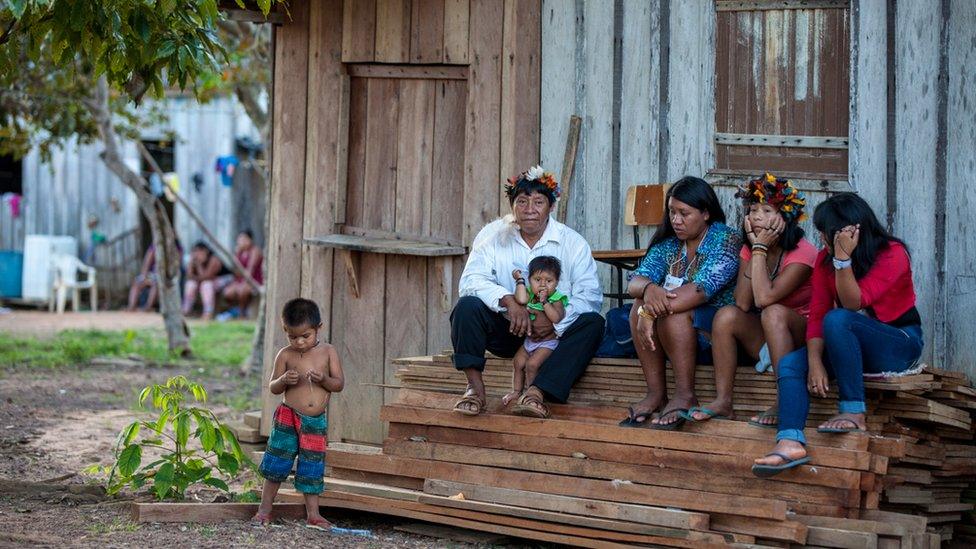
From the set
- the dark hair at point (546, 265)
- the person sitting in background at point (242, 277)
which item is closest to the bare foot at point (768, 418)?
the dark hair at point (546, 265)

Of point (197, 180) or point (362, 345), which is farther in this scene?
point (197, 180)

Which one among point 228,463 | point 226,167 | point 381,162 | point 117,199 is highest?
point 226,167

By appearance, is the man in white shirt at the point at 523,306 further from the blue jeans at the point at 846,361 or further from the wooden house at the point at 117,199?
the wooden house at the point at 117,199

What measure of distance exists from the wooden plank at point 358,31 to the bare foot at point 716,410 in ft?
11.8

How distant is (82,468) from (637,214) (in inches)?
162

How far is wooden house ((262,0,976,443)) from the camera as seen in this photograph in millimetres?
6781

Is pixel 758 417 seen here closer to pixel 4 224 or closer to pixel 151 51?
pixel 151 51

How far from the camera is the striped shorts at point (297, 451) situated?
622 cm

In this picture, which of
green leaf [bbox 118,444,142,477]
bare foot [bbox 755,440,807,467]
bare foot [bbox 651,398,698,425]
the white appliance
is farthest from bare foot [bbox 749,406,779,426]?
the white appliance

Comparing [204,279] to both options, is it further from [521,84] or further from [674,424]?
[674,424]

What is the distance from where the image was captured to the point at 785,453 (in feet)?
18.3

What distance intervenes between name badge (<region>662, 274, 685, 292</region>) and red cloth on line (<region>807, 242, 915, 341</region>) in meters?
0.76

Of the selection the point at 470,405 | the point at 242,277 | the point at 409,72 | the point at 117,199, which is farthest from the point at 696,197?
the point at 117,199

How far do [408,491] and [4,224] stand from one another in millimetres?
18802
